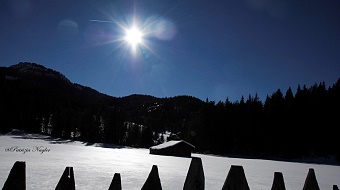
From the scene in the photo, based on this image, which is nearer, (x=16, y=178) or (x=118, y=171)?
(x=16, y=178)

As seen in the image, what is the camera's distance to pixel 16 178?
6.43ft

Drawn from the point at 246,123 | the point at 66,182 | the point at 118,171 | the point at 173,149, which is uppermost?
the point at 246,123

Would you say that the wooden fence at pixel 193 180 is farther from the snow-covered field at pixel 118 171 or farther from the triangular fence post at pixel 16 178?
the snow-covered field at pixel 118 171

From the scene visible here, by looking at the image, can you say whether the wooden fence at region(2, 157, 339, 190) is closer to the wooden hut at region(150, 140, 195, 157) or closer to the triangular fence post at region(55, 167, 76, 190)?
the triangular fence post at region(55, 167, 76, 190)

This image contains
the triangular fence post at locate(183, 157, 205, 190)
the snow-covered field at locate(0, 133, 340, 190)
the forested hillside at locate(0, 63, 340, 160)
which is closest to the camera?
the triangular fence post at locate(183, 157, 205, 190)

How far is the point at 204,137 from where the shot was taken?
78938 millimetres

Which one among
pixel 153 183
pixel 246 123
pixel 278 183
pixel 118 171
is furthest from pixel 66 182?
pixel 246 123

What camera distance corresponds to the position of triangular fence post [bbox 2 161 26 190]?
195cm

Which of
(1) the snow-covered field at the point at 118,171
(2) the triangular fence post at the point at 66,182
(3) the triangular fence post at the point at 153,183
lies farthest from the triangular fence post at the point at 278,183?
(1) the snow-covered field at the point at 118,171

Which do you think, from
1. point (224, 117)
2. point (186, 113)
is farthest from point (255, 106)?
point (186, 113)

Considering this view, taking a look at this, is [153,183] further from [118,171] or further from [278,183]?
[118,171]

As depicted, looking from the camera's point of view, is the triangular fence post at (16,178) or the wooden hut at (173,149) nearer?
the triangular fence post at (16,178)

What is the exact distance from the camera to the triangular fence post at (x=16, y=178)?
1948 millimetres

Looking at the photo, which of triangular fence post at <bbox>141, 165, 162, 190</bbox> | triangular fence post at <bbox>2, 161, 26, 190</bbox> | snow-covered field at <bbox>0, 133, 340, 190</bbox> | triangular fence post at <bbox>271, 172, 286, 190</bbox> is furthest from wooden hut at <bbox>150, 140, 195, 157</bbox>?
triangular fence post at <bbox>2, 161, 26, 190</bbox>
